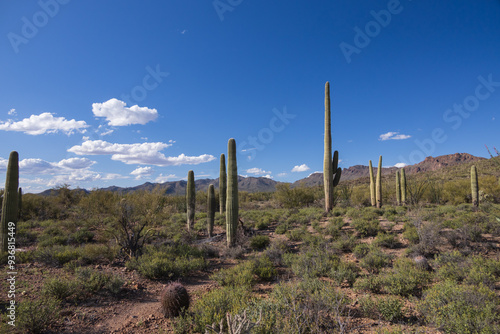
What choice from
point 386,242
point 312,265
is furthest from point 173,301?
point 386,242

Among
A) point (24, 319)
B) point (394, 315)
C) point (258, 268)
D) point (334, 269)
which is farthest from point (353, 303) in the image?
point (24, 319)

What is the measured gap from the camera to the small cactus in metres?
5.14

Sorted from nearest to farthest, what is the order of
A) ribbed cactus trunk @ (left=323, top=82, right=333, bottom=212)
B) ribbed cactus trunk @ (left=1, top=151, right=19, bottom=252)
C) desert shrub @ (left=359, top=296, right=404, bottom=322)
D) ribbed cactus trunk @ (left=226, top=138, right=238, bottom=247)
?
desert shrub @ (left=359, top=296, right=404, bottom=322) → ribbed cactus trunk @ (left=1, top=151, right=19, bottom=252) → ribbed cactus trunk @ (left=226, top=138, right=238, bottom=247) → ribbed cactus trunk @ (left=323, top=82, right=333, bottom=212)

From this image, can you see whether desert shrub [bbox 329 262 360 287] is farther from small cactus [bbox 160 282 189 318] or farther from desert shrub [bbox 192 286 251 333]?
small cactus [bbox 160 282 189 318]

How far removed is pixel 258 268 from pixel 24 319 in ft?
17.9

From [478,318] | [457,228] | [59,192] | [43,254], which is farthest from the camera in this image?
[59,192]

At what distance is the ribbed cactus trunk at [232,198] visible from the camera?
11047 millimetres

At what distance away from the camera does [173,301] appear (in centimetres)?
513

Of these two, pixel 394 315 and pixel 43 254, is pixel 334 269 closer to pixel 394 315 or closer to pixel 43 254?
pixel 394 315

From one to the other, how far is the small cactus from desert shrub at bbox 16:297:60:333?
207 centimetres

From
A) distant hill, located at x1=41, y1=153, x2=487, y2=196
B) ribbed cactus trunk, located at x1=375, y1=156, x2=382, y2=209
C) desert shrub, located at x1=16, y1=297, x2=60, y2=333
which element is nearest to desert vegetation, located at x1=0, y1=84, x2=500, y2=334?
desert shrub, located at x1=16, y1=297, x2=60, y2=333

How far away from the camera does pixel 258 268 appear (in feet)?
24.6

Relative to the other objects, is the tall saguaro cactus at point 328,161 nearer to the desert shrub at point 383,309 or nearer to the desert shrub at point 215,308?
the desert shrub at point 383,309

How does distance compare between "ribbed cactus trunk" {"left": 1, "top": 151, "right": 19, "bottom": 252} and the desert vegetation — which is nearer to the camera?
the desert vegetation
